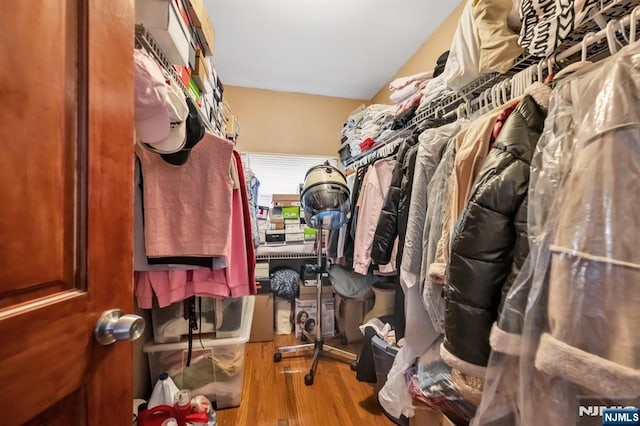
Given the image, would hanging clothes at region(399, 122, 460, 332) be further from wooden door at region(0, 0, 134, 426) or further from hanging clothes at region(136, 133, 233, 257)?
wooden door at region(0, 0, 134, 426)

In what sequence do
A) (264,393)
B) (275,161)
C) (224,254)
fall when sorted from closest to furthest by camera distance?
(224,254)
(264,393)
(275,161)

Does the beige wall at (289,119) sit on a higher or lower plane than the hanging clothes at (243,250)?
higher

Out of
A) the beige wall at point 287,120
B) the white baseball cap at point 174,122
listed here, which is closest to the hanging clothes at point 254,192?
the beige wall at point 287,120

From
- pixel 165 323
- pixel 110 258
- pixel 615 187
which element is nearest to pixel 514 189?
pixel 615 187

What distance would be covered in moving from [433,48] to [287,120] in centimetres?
151

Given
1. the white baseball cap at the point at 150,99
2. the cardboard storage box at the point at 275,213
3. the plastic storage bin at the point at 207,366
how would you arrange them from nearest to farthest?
the white baseball cap at the point at 150,99, the plastic storage bin at the point at 207,366, the cardboard storage box at the point at 275,213

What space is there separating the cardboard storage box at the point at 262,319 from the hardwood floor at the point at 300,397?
276 mm

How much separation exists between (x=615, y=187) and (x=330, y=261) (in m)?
2.00

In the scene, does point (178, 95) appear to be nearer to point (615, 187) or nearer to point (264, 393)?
point (615, 187)

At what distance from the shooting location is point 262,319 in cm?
225

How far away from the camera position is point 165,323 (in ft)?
4.23

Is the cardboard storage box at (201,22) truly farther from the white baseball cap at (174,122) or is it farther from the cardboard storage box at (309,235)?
the cardboard storage box at (309,235)

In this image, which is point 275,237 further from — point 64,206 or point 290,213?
point 64,206

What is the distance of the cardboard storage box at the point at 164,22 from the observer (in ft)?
2.35
